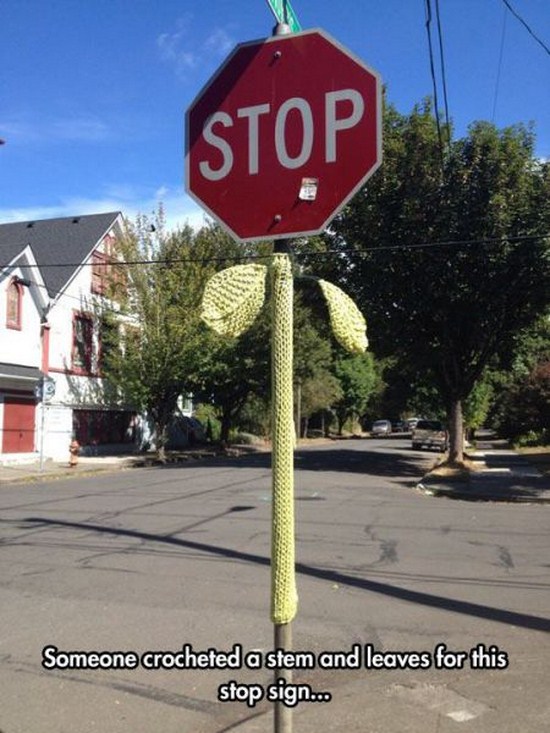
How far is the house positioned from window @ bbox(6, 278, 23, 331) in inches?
1.4

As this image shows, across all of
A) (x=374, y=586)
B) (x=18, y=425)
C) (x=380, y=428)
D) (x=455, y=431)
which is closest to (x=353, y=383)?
(x=380, y=428)

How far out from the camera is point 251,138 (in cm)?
259

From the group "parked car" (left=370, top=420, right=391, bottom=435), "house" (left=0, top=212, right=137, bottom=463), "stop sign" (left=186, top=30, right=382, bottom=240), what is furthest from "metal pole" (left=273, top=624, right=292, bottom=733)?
"parked car" (left=370, top=420, right=391, bottom=435)

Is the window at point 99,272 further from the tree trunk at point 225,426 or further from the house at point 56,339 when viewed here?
the tree trunk at point 225,426

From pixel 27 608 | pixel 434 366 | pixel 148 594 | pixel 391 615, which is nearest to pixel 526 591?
pixel 391 615

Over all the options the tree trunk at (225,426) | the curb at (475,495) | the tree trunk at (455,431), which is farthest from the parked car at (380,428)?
the curb at (475,495)

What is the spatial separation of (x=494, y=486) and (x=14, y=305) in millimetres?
17656

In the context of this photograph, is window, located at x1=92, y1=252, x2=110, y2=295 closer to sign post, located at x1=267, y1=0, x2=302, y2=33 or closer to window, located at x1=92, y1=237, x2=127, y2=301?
window, located at x1=92, y1=237, x2=127, y2=301

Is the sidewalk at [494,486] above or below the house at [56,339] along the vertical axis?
below

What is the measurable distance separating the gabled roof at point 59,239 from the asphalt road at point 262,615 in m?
18.7

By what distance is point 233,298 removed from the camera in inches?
99.0

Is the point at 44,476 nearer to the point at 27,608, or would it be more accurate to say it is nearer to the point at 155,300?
the point at 155,300

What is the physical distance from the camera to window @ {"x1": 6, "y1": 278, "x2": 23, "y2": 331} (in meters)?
26.2

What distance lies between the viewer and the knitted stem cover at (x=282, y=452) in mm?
2471
